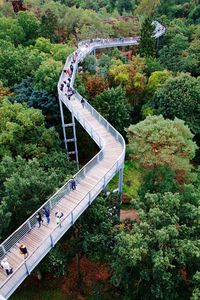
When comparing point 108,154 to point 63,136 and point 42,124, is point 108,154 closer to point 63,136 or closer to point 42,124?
point 42,124

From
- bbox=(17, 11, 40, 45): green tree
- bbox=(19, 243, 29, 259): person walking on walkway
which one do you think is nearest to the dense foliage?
bbox=(17, 11, 40, 45): green tree

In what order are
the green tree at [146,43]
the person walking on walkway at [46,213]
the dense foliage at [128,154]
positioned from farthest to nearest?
1. the green tree at [146,43]
2. the person walking on walkway at [46,213]
3. the dense foliage at [128,154]

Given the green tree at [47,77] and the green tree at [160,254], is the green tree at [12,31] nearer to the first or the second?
the green tree at [47,77]

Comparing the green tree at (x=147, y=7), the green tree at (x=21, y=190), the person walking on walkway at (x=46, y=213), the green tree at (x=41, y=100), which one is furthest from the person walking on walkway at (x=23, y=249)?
the green tree at (x=147, y=7)

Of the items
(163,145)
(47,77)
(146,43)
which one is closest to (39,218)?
(163,145)

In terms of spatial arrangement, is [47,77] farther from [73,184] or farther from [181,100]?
[73,184]

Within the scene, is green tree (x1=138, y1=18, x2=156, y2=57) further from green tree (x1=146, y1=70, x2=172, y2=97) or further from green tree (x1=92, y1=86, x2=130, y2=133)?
green tree (x1=92, y1=86, x2=130, y2=133)

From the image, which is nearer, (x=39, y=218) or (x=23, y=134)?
(x=39, y=218)
